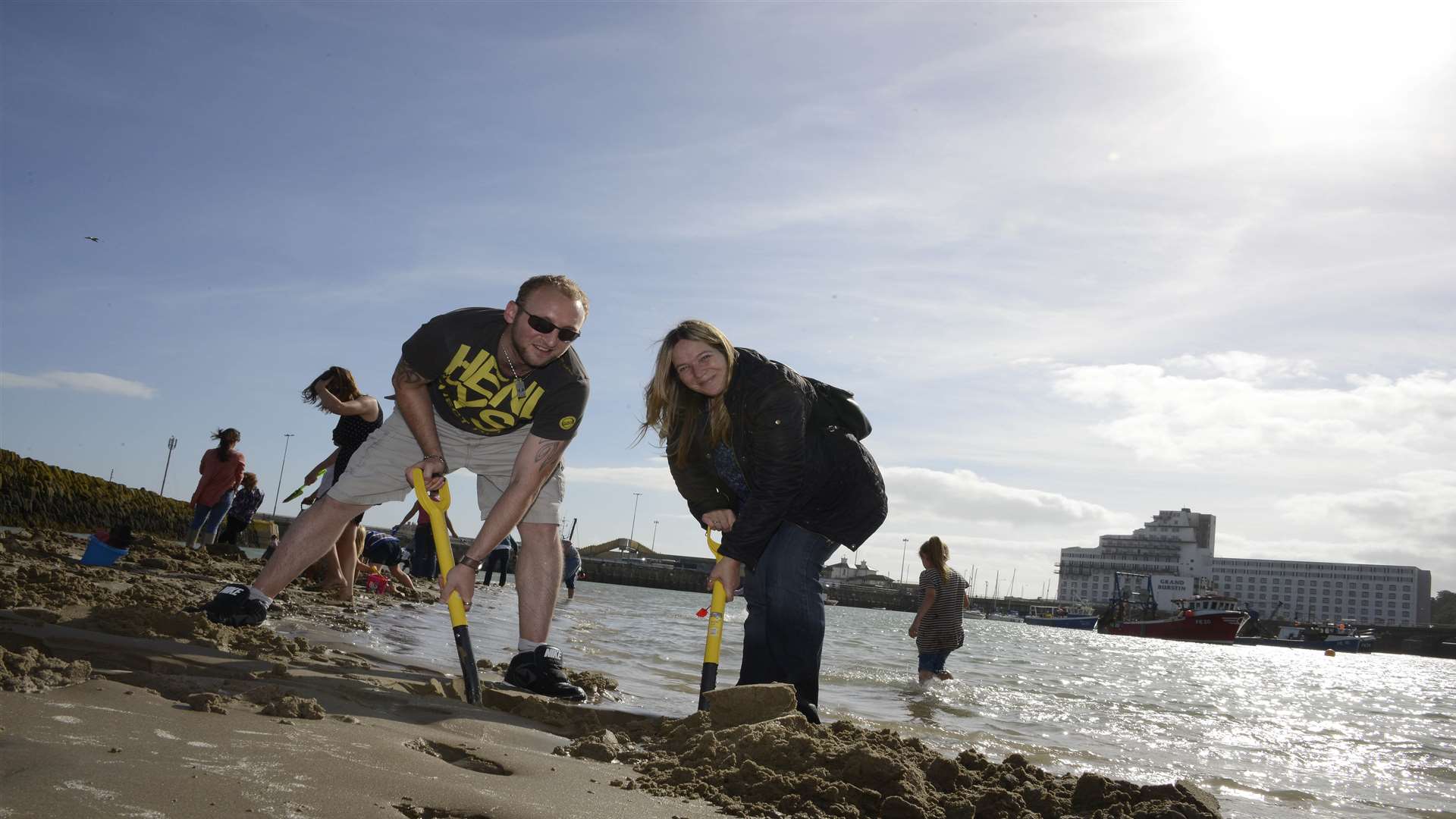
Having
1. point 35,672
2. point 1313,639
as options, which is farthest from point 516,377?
point 1313,639

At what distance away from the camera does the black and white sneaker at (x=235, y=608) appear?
3.71 meters

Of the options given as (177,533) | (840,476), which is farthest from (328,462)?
(177,533)

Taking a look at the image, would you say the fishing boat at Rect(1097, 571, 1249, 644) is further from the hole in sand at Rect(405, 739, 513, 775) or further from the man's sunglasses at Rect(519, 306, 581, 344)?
the hole in sand at Rect(405, 739, 513, 775)

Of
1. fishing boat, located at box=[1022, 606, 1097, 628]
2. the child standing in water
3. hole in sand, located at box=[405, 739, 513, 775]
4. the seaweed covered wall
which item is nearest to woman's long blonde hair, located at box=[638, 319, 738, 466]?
hole in sand, located at box=[405, 739, 513, 775]

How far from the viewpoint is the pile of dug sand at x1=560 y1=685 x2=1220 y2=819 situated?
7.38 ft

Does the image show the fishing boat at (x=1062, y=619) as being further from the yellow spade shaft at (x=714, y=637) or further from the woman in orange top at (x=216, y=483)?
the yellow spade shaft at (x=714, y=637)

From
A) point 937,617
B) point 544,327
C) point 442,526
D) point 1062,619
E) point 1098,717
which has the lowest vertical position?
point 1062,619

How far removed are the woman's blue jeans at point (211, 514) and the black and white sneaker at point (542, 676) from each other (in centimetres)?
765

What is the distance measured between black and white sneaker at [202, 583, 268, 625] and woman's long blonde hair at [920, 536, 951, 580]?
563 cm

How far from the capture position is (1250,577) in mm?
150750

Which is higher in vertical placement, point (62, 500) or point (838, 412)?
point (838, 412)

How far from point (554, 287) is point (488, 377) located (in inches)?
19.4

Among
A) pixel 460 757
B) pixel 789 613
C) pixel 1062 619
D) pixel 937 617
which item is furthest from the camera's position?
pixel 1062 619

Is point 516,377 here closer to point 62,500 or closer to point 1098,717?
point 1098,717
